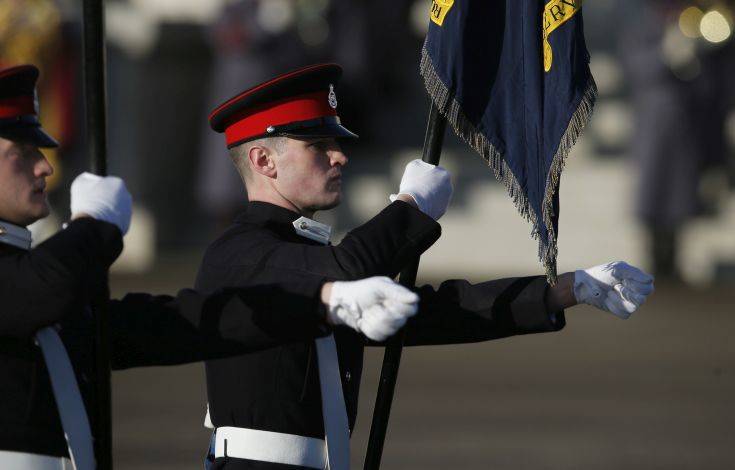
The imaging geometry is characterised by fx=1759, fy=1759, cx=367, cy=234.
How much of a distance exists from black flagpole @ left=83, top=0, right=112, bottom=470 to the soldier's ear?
35 centimetres

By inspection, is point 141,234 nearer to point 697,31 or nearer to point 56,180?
point 56,180

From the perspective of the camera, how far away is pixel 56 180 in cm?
1188

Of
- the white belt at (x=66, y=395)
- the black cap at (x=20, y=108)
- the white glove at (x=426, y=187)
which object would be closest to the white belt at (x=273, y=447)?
the white belt at (x=66, y=395)

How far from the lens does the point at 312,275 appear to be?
348cm

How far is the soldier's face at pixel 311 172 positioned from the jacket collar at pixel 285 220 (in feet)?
0.12

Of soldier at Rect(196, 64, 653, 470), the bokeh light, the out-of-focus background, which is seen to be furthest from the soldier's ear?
the bokeh light

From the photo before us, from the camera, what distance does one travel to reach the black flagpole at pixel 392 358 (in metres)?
3.78

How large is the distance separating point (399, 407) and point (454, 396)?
1.10 feet

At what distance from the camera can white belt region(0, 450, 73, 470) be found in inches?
131

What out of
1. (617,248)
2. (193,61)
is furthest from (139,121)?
(617,248)

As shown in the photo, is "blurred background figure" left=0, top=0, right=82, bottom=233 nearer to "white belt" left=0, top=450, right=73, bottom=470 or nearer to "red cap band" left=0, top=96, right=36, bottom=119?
"red cap band" left=0, top=96, right=36, bottom=119

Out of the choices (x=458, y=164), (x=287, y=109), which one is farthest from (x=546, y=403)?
(x=458, y=164)

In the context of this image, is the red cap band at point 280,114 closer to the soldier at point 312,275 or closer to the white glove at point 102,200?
the soldier at point 312,275

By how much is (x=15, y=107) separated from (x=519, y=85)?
1.07 m
